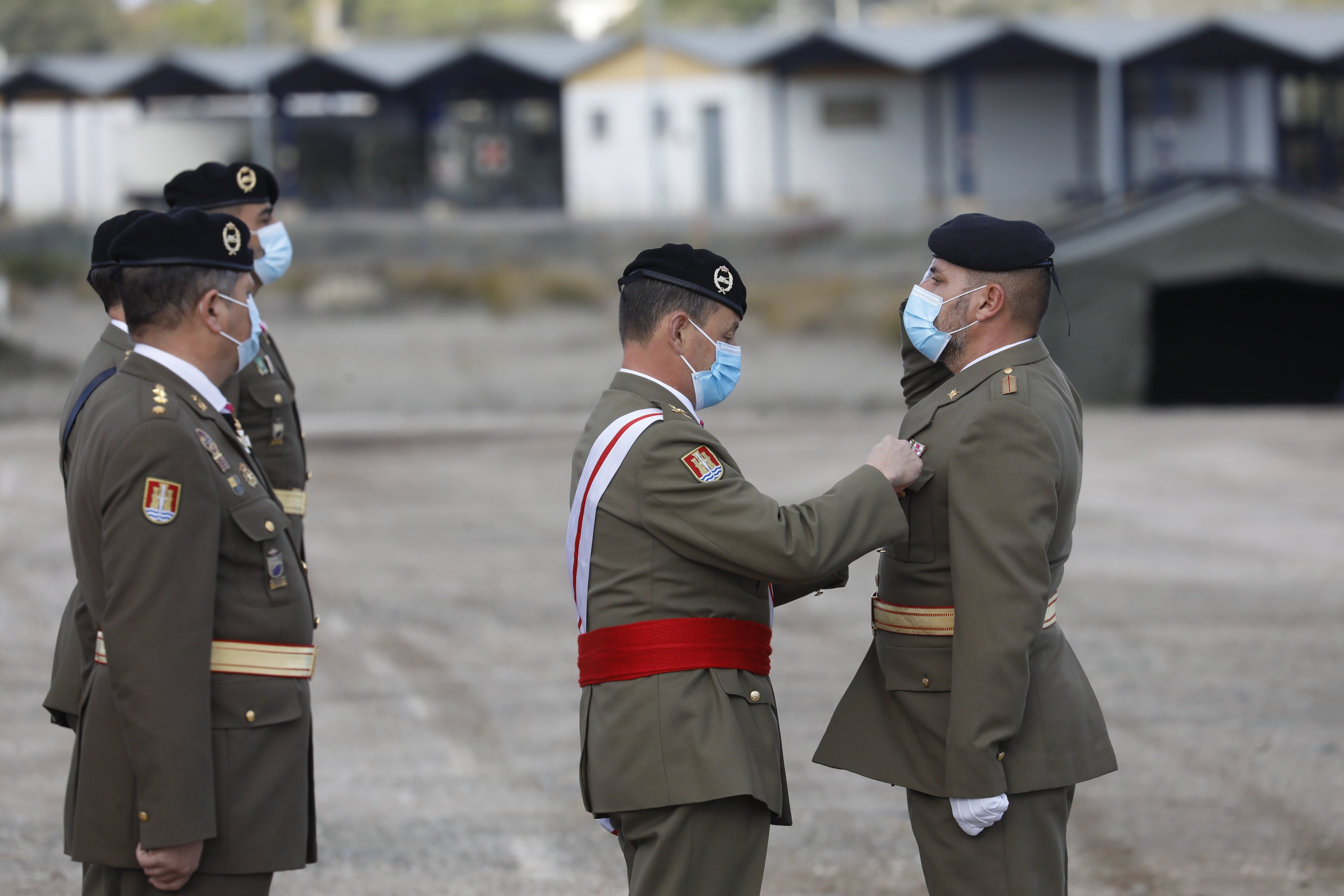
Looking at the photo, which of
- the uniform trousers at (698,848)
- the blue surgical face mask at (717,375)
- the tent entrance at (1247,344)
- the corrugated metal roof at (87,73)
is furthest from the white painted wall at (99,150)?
→ the uniform trousers at (698,848)

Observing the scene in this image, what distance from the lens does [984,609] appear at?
3.11 meters

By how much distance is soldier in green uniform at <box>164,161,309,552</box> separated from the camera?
4898 mm

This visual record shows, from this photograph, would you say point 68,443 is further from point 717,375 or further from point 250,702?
point 717,375

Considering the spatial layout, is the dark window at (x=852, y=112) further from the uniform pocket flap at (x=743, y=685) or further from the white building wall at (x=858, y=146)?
the uniform pocket flap at (x=743, y=685)

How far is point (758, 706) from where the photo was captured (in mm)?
3221

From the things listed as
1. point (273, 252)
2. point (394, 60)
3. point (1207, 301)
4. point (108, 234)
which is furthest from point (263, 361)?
point (394, 60)

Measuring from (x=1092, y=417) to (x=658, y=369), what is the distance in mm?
17553

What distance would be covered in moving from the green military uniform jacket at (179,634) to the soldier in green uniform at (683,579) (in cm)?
65

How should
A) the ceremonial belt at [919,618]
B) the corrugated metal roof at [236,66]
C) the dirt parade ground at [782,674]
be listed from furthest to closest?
the corrugated metal roof at [236,66] → the dirt parade ground at [782,674] → the ceremonial belt at [919,618]

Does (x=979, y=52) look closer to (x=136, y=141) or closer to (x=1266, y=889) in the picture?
(x=136, y=141)

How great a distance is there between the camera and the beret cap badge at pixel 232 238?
3162mm

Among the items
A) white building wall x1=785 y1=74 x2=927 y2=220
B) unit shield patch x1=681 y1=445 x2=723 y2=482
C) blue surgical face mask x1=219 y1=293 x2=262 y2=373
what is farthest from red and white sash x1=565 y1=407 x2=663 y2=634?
white building wall x1=785 y1=74 x2=927 y2=220

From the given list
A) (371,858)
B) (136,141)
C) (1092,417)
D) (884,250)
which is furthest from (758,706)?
(136,141)

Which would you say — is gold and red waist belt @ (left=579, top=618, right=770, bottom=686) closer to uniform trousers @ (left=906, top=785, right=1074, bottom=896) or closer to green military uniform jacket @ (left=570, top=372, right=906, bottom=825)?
green military uniform jacket @ (left=570, top=372, right=906, bottom=825)
